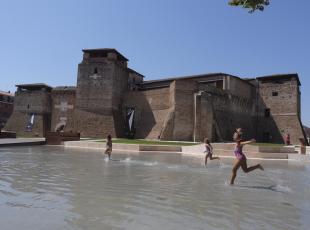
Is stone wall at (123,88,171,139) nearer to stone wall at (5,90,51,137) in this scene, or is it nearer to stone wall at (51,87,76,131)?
stone wall at (51,87,76,131)

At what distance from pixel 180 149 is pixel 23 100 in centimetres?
3058

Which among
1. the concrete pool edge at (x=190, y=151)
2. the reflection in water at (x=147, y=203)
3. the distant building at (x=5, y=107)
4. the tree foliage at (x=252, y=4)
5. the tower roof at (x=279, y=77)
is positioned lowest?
the reflection in water at (x=147, y=203)

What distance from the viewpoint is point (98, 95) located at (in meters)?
40.4

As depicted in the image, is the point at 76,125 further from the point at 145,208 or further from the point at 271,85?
the point at 145,208

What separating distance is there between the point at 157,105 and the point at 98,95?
695 cm

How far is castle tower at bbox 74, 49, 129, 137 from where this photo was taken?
131 ft

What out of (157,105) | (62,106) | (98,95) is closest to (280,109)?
(157,105)

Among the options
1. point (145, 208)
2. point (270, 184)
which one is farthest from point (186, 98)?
point (145, 208)

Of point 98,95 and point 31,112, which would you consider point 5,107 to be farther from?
point 98,95

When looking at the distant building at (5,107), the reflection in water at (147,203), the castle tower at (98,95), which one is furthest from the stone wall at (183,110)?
the distant building at (5,107)

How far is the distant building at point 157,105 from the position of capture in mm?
37000

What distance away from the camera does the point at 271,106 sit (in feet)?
153

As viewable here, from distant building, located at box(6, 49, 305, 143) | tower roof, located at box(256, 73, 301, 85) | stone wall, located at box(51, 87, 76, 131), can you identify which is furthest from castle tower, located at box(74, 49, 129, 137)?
tower roof, located at box(256, 73, 301, 85)

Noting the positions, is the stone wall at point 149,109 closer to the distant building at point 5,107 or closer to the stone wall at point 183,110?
the stone wall at point 183,110
